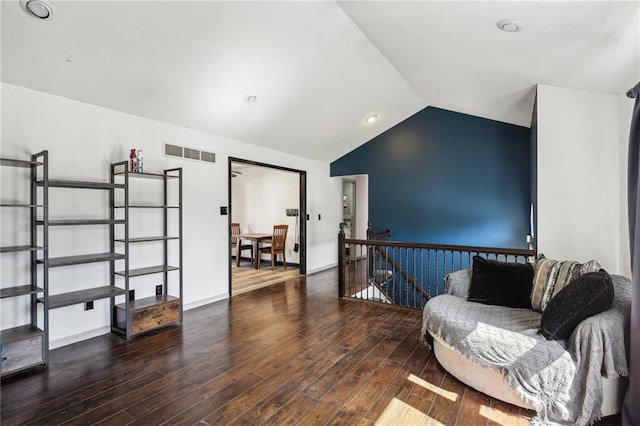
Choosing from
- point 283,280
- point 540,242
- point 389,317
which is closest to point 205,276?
point 283,280

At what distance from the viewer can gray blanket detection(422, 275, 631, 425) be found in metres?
1.96

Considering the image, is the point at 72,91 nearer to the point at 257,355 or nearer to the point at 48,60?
the point at 48,60

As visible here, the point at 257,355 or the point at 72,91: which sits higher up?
the point at 72,91

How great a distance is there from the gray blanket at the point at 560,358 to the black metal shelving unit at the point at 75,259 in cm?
322

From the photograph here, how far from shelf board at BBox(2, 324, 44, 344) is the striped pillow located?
4.12 metres

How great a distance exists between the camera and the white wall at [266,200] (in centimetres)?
771

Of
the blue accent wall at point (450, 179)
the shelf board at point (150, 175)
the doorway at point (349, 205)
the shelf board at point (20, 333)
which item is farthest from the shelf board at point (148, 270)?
the doorway at point (349, 205)

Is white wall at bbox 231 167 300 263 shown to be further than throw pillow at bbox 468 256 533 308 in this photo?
Yes

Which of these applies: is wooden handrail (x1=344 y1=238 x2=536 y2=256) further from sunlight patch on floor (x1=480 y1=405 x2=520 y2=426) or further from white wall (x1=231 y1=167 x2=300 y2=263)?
white wall (x1=231 y1=167 x2=300 y2=263)

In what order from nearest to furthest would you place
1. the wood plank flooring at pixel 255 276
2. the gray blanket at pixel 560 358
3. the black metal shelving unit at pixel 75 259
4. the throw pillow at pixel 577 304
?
the gray blanket at pixel 560 358 → the throw pillow at pixel 577 304 → the black metal shelving unit at pixel 75 259 → the wood plank flooring at pixel 255 276

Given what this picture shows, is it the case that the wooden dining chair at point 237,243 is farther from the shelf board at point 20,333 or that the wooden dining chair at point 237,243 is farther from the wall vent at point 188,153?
the shelf board at point 20,333

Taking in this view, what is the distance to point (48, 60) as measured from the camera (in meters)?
2.73

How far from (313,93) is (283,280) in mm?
3419

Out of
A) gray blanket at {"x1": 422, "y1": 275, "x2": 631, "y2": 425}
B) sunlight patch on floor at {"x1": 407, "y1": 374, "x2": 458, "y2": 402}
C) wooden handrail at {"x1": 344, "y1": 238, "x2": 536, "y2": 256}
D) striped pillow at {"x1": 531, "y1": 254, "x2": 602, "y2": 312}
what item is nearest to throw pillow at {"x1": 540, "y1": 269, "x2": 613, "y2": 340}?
gray blanket at {"x1": 422, "y1": 275, "x2": 631, "y2": 425}
